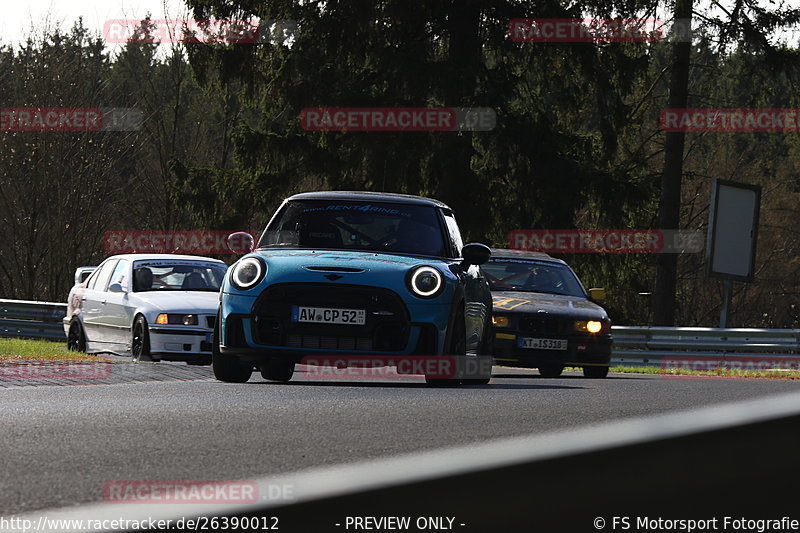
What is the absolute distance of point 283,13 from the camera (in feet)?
101

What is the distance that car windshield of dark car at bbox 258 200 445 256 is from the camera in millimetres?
11750

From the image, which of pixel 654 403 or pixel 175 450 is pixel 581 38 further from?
pixel 175 450

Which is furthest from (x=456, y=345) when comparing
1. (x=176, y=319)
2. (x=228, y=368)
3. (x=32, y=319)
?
(x=32, y=319)

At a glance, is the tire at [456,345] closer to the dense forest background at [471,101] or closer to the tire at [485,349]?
the tire at [485,349]

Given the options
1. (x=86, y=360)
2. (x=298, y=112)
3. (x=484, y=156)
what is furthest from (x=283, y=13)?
(x=86, y=360)

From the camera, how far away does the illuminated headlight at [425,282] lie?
10750mm

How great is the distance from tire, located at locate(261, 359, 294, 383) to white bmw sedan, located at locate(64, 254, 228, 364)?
5.11 meters

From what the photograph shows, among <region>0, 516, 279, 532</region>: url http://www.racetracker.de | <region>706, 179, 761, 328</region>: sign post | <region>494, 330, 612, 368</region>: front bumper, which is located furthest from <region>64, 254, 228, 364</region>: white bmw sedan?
<region>0, 516, 279, 532</region>: url http://www.racetracker.de

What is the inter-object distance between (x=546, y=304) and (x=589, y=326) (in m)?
0.60

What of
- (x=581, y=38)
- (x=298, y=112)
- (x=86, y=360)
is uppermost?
(x=581, y=38)

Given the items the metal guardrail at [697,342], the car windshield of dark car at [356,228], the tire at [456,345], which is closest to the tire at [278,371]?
the car windshield of dark car at [356,228]

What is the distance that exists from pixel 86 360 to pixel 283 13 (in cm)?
1704

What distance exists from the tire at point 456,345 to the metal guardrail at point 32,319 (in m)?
17.4

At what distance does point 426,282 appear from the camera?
10805 mm
